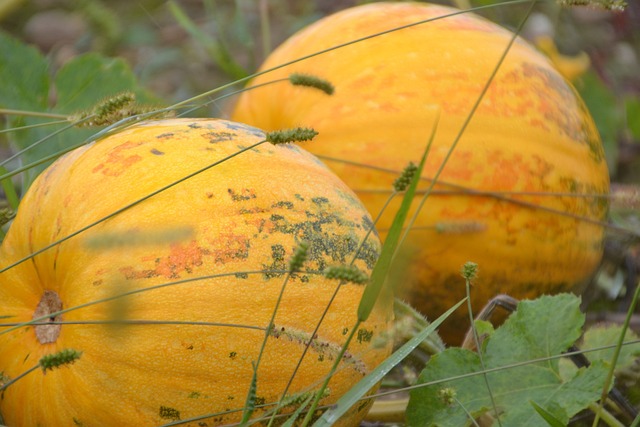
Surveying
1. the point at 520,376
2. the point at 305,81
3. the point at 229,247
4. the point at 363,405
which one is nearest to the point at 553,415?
the point at 520,376

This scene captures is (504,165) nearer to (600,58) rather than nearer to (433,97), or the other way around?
(433,97)

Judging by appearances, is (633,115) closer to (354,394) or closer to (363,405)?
(363,405)

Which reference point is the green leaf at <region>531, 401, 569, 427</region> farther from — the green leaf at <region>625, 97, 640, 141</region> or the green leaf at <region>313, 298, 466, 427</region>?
the green leaf at <region>625, 97, 640, 141</region>

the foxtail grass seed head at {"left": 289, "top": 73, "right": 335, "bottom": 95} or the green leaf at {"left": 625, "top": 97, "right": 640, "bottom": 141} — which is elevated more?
the foxtail grass seed head at {"left": 289, "top": 73, "right": 335, "bottom": 95}

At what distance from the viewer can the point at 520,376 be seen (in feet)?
5.55

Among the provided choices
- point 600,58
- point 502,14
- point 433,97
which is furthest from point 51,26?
point 433,97

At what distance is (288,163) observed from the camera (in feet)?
5.77

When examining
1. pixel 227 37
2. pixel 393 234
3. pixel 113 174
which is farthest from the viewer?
pixel 227 37

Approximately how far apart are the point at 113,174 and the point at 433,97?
0.92 metres

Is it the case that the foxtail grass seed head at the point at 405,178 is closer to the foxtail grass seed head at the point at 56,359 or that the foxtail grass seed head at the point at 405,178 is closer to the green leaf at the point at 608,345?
the foxtail grass seed head at the point at 56,359

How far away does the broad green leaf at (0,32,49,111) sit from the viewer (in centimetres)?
235

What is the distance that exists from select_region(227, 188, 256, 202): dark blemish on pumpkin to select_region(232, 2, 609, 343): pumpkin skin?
0.52 meters

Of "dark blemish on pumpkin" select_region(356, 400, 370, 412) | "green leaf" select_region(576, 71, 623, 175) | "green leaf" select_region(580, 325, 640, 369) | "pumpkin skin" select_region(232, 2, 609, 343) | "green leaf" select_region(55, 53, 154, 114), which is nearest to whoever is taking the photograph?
"dark blemish on pumpkin" select_region(356, 400, 370, 412)

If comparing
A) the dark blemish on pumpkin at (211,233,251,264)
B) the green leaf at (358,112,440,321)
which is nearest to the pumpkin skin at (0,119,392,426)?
the dark blemish on pumpkin at (211,233,251,264)
